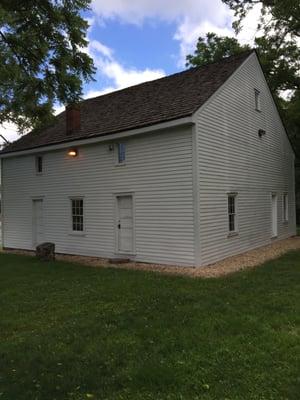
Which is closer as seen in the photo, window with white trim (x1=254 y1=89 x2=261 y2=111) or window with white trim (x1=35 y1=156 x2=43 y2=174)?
window with white trim (x1=254 y1=89 x2=261 y2=111)

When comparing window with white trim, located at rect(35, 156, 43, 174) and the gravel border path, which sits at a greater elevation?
window with white trim, located at rect(35, 156, 43, 174)

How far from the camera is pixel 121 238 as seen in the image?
1326 cm

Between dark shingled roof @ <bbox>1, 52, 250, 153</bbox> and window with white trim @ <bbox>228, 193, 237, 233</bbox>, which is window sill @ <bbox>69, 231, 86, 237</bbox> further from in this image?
window with white trim @ <bbox>228, 193, 237, 233</bbox>

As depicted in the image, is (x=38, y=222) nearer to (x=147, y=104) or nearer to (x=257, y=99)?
(x=147, y=104)

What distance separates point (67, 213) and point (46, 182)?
1855mm

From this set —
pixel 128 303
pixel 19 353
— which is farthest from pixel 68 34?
pixel 19 353

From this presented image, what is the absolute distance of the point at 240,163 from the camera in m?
14.3

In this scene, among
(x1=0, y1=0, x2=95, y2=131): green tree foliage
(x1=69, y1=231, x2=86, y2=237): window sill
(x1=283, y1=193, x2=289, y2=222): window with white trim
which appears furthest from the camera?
(x1=283, y1=193, x2=289, y2=222): window with white trim

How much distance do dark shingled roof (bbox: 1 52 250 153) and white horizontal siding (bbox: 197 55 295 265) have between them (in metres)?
0.47

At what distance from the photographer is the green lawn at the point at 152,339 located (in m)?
4.09

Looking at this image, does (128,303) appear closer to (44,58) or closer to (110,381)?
(110,381)

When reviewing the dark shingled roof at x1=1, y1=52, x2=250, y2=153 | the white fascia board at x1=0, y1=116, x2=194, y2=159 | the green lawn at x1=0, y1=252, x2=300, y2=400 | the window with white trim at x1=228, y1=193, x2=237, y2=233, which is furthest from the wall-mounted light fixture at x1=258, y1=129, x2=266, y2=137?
the green lawn at x1=0, y1=252, x2=300, y2=400

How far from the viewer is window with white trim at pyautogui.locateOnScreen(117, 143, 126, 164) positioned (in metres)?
13.1

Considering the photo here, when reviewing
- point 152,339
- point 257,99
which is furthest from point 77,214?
point 152,339
